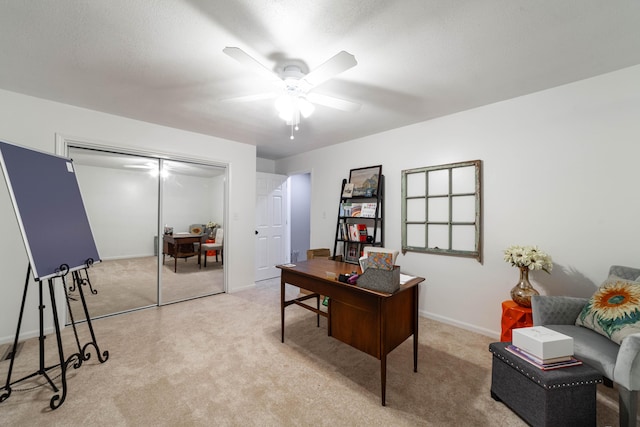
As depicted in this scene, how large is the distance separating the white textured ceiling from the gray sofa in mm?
1712

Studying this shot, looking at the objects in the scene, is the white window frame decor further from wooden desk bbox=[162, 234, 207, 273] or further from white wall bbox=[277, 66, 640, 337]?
wooden desk bbox=[162, 234, 207, 273]

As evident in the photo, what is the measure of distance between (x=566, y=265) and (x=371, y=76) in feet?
8.06

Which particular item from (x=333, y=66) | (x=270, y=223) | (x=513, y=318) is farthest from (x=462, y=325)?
(x=270, y=223)

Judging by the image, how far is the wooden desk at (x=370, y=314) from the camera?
1.72m

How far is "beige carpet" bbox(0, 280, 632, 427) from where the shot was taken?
63.2 inches

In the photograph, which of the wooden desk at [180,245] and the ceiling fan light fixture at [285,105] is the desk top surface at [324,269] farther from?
the wooden desk at [180,245]

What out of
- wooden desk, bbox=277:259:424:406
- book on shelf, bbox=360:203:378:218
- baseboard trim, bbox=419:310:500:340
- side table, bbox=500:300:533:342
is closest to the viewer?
wooden desk, bbox=277:259:424:406

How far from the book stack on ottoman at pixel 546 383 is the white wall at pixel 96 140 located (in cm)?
367


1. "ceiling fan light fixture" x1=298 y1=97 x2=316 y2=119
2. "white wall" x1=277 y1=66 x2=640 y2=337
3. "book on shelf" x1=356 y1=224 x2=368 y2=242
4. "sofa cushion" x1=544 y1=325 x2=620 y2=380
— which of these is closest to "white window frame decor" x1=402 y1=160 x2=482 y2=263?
"white wall" x1=277 y1=66 x2=640 y2=337

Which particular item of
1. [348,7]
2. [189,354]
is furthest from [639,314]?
[189,354]

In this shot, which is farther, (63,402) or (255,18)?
(63,402)

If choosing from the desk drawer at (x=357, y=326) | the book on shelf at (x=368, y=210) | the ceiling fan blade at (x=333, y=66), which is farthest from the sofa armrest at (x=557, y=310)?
the ceiling fan blade at (x=333, y=66)

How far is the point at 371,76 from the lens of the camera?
2.17 meters

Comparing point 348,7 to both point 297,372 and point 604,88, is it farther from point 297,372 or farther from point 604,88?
point 297,372
